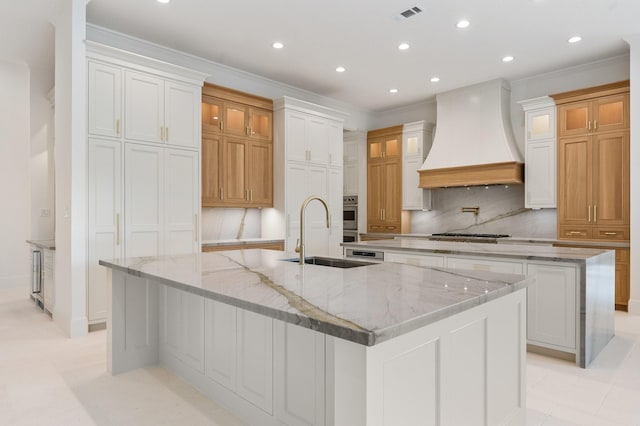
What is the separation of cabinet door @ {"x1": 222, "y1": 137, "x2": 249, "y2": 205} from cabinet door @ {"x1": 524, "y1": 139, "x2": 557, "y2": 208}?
3.79 m

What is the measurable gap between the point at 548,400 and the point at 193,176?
3.81m

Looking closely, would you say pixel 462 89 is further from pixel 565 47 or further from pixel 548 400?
pixel 548 400

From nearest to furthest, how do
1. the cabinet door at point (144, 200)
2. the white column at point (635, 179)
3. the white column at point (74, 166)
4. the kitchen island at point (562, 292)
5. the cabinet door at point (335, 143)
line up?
the kitchen island at point (562, 292)
the white column at point (74, 166)
the cabinet door at point (144, 200)
the white column at point (635, 179)
the cabinet door at point (335, 143)

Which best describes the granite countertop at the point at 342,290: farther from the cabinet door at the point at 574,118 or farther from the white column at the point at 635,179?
the cabinet door at the point at 574,118

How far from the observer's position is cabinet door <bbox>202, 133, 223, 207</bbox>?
4.80 metres

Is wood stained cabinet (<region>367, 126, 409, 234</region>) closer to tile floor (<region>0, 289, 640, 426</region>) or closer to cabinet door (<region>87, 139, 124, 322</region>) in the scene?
tile floor (<region>0, 289, 640, 426</region>)

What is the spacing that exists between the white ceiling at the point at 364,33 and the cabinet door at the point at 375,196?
1.85 metres

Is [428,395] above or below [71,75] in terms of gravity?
below

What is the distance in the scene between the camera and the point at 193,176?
4477 mm

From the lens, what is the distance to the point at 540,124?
5.30m

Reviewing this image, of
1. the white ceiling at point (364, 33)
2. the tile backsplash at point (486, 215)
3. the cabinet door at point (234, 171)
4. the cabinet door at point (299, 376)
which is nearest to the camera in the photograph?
the cabinet door at point (299, 376)

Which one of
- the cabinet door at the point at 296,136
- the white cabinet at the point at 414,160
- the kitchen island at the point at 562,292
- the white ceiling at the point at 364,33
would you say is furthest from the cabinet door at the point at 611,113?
the cabinet door at the point at 296,136

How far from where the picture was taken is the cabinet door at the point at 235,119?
5.03m

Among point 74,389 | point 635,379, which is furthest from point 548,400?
point 74,389
